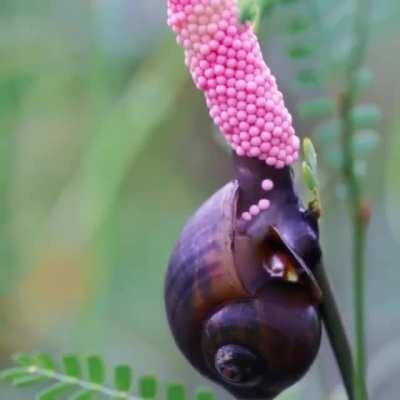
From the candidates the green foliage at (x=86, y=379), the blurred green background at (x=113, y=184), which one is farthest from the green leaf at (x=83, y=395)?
the blurred green background at (x=113, y=184)

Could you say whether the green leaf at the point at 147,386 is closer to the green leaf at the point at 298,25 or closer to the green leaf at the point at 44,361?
the green leaf at the point at 44,361

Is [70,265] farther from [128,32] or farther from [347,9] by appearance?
[347,9]

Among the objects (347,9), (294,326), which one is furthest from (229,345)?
(347,9)

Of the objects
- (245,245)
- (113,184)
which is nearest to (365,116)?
(245,245)

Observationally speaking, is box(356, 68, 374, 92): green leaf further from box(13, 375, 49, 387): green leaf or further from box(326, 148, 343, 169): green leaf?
box(13, 375, 49, 387): green leaf

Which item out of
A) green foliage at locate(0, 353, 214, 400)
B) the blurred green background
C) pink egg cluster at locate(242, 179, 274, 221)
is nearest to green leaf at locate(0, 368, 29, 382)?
green foliage at locate(0, 353, 214, 400)

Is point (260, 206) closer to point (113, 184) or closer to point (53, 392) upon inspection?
point (53, 392)
